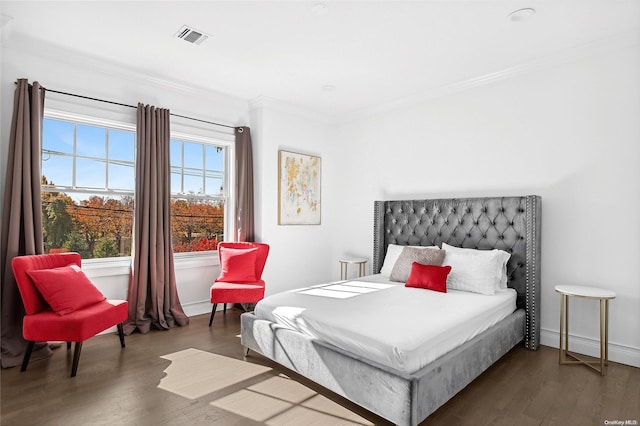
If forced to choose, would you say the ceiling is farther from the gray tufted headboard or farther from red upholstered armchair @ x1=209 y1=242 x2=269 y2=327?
red upholstered armchair @ x1=209 y1=242 x2=269 y2=327

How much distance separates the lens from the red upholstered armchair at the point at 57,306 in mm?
2631

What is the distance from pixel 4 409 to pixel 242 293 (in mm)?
1963

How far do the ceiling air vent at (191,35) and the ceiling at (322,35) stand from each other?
6 centimetres

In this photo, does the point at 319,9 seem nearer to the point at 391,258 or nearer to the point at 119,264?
the point at 391,258

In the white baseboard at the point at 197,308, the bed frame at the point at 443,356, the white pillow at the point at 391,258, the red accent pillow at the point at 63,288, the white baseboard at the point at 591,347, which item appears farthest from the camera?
the white baseboard at the point at 197,308

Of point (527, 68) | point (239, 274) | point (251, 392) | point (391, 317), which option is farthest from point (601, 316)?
point (239, 274)

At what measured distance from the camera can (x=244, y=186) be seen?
179 inches

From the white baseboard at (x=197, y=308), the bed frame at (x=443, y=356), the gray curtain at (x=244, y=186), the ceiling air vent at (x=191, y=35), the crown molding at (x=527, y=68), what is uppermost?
the ceiling air vent at (x=191, y=35)

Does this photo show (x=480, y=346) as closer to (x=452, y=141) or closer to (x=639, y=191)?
(x=639, y=191)

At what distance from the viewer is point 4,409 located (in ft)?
7.23

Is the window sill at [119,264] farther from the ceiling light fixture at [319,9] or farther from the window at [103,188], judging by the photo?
the ceiling light fixture at [319,9]

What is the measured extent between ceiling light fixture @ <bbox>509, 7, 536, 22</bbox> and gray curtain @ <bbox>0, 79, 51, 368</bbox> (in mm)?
3910

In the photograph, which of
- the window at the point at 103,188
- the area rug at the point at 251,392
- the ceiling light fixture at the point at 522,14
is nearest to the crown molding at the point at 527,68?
the ceiling light fixture at the point at 522,14

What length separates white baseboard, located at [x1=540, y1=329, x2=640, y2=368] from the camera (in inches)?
114
